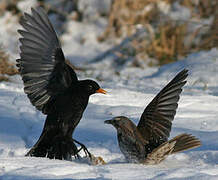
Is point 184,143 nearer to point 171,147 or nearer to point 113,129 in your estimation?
point 171,147

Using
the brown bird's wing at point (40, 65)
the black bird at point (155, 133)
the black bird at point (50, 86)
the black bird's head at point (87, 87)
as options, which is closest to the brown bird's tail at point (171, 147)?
the black bird at point (155, 133)

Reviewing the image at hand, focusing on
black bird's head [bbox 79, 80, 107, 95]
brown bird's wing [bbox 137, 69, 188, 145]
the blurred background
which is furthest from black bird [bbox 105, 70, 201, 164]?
the blurred background

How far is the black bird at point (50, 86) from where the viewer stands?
3.79 m

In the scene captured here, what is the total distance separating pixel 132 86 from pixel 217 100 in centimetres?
128

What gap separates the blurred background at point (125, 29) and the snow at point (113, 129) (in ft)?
4.76

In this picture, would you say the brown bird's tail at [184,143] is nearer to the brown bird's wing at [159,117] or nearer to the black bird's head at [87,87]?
the brown bird's wing at [159,117]

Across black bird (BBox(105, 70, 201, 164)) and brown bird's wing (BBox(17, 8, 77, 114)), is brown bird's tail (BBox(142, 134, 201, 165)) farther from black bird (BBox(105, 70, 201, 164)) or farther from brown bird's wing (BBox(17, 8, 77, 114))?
brown bird's wing (BBox(17, 8, 77, 114))

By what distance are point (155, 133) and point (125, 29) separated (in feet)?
23.8

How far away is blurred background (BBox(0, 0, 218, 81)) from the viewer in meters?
9.26

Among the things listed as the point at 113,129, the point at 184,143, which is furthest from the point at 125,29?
the point at 184,143

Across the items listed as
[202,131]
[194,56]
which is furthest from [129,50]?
[202,131]

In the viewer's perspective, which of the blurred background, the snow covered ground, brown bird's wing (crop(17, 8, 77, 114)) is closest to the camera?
the snow covered ground

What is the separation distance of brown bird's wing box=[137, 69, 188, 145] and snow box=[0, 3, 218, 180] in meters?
0.21

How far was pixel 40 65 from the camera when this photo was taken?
391cm
